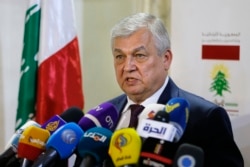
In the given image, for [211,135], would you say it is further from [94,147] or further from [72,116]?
[94,147]

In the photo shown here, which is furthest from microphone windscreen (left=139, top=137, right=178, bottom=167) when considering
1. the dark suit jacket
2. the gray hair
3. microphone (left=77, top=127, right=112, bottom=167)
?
the gray hair

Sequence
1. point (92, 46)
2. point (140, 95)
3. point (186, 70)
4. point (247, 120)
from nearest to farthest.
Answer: point (140, 95), point (247, 120), point (186, 70), point (92, 46)

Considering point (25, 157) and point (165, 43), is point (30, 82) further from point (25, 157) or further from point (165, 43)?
point (25, 157)

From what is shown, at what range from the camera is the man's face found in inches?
62.5

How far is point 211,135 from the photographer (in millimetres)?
1496

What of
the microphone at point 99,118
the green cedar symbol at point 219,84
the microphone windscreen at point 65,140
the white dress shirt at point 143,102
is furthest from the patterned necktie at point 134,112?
the green cedar symbol at point 219,84

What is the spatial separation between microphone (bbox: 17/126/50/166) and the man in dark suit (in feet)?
1.37

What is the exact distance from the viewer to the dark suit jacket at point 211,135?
143 cm

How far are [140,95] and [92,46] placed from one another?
1427mm

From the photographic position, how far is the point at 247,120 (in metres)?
2.31

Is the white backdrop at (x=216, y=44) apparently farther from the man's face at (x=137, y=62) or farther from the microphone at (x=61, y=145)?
the microphone at (x=61, y=145)

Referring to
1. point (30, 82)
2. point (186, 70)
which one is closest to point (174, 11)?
point (186, 70)

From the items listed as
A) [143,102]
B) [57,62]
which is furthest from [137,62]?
[57,62]

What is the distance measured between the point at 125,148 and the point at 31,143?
28 centimetres
